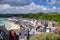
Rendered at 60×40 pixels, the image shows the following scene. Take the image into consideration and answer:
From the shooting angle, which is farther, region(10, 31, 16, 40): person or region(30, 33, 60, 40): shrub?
region(10, 31, 16, 40): person

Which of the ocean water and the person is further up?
the ocean water

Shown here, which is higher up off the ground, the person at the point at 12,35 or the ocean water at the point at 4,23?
the ocean water at the point at 4,23

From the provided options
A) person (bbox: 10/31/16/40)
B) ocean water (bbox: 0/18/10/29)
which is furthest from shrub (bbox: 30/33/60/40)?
ocean water (bbox: 0/18/10/29)

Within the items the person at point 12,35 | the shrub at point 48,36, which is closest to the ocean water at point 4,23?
the person at point 12,35

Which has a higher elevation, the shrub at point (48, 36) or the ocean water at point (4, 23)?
the ocean water at point (4, 23)

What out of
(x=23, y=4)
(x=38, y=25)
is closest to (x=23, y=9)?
(x=23, y=4)

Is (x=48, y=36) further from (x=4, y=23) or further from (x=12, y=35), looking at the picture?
(x=4, y=23)

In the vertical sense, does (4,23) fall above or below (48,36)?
above

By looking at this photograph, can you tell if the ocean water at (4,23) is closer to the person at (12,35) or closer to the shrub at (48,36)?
the person at (12,35)

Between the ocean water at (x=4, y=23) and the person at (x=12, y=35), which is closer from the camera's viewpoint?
the ocean water at (x=4, y=23)

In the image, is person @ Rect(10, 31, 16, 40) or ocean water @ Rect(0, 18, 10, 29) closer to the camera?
ocean water @ Rect(0, 18, 10, 29)

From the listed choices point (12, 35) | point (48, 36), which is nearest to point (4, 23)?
point (12, 35)

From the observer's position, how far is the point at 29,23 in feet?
22.0

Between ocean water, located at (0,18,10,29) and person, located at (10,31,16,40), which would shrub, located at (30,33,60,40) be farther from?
ocean water, located at (0,18,10,29)
